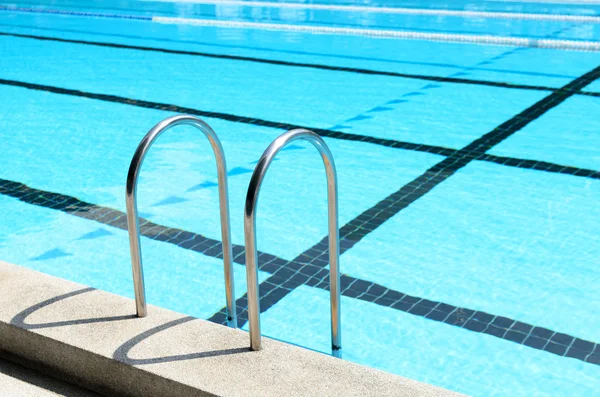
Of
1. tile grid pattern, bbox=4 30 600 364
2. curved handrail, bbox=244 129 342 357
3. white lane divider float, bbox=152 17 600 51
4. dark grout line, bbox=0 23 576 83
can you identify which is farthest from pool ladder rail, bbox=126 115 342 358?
white lane divider float, bbox=152 17 600 51

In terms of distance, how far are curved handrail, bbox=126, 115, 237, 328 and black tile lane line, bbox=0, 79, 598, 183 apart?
9.59 ft

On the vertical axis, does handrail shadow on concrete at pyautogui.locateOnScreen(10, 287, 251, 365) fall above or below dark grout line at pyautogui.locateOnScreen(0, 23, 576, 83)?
above

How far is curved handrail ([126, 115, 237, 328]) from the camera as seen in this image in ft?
6.73

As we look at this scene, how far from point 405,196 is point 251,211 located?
8.44 feet

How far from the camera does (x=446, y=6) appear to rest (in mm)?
12414

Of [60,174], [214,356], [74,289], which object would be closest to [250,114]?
[60,174]

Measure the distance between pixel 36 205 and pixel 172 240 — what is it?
105cm

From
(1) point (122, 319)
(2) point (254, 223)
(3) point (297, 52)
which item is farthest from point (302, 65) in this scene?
(2) point (254, 223)

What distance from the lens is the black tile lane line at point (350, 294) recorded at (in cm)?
289

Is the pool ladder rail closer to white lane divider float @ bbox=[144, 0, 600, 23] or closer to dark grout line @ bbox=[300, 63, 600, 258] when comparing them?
dark grout line @ bbox=[300, 63, 600, 258]

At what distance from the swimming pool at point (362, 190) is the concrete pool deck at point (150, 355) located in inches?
36.5

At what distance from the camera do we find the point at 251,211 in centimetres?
194

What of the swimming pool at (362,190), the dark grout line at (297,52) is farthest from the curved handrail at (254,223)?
the dark grout line at (297,52)

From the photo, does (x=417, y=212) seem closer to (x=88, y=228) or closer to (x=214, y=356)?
(x=88, y=228)
